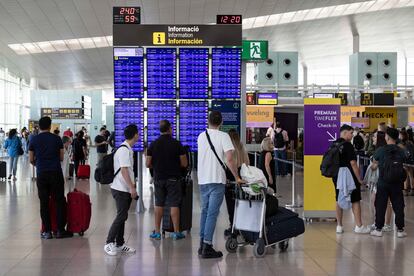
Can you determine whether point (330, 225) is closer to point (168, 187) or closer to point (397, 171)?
point (397, 171)

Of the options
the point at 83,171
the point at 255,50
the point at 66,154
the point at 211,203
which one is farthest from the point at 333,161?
the point at 83,171

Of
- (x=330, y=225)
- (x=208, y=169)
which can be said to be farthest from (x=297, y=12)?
(x=208, y=169)

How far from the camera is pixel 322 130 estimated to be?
9305 millimetres

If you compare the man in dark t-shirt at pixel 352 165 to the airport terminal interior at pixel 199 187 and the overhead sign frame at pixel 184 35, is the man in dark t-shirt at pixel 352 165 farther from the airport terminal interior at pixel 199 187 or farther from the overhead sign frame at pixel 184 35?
the overhead sign frame at pixel 184 35

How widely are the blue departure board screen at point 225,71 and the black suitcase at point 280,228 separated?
3864mm

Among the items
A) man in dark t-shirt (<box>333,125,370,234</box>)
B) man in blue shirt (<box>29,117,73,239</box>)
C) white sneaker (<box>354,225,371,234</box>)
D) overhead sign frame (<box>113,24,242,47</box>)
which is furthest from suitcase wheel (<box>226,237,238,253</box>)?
overhead sign frame (<box>113,24,242,47</box>)

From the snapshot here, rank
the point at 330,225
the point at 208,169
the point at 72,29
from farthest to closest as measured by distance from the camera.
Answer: the point at 72,29 < the point at 330,225 < the point at 208,169

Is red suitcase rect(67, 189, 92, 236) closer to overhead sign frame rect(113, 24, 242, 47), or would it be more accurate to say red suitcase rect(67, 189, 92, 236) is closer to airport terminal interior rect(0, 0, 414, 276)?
airport terminal interior rect(0, 0, 414, 276)

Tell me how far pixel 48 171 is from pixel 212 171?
2555 millimetres

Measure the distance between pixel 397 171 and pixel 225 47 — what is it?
13.3 ft

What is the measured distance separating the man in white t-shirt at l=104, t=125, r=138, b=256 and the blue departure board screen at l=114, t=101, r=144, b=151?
3.46m

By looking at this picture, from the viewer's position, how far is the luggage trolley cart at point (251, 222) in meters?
6.68

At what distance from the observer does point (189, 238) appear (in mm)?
7953

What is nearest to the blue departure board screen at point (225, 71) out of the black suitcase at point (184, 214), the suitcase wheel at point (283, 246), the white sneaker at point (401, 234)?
the black suitcase at point (184, 214)
